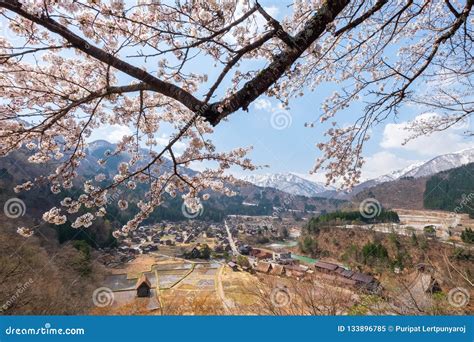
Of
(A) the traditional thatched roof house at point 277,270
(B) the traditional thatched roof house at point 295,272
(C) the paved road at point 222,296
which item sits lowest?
(C) the paved road at point 222,296

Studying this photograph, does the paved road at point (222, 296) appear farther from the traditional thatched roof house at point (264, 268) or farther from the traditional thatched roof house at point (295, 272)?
the traditional thatched roof house at point (295, 272)

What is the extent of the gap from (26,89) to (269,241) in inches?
2782

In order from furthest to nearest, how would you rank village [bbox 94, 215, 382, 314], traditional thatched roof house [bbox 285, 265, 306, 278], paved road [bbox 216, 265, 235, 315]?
village [bbox 94, 215, 382, 314]
paved road [bbox 216, 265, 235, 315]
traditional thatched roof house [bbox 285, 265, 306, 278]

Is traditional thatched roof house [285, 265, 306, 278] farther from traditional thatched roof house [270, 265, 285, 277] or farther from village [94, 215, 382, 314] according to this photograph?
traditional thatched roof house [270, 265, 285, 277]

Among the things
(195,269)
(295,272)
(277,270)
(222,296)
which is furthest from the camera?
(195,269)

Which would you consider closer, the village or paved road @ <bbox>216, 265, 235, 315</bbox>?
paved road @ <bbox>216, 265, 235, 315</bbox>

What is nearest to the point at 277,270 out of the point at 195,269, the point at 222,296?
the point at 222,296

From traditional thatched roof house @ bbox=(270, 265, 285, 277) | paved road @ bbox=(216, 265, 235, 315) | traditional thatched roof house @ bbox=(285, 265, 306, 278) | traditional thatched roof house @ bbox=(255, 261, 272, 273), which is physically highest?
traditional thatched roof house @ bbox=(285, 265, 306, 278)

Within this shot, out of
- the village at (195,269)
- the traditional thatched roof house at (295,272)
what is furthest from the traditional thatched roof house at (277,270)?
the traditional thatched roof house at (295,272)

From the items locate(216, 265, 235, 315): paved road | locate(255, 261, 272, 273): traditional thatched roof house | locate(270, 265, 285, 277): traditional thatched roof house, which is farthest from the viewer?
locate(255, 261, 272, 273): traditional thatched roof house

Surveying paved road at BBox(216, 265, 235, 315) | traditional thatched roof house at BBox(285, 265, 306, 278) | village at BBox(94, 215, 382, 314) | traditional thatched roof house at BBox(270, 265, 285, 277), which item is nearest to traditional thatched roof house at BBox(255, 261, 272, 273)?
village at BBox(94, 215, 382, 314)

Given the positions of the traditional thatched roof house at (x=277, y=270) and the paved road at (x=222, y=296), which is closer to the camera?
the paved road at (x=222, y=296)

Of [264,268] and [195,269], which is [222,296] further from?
[195,269]

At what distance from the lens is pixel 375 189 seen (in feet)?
412
